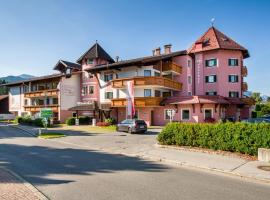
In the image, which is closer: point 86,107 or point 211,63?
point 211,63

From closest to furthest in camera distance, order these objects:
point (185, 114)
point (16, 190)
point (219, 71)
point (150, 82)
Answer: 1. point (16, 190)
2. point (150, 82)
3. point (185, 114)
4. point (219, 71)

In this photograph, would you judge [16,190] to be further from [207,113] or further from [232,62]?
[232,62]

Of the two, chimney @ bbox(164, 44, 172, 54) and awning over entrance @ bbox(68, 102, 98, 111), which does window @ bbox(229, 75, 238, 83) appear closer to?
chimney @ bbox(164, 44, 172, 54)

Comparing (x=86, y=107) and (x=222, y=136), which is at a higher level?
(x=86, y=107)

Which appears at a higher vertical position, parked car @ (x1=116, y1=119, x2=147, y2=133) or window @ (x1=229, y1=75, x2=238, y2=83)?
window @ (x1=229, y1=75, x2=238, y2=83)

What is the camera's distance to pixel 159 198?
7.52 metres

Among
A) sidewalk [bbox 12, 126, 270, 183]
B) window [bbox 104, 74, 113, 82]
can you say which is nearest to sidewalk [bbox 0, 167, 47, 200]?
sidewalk [bbox 12, 126, 270, 183]

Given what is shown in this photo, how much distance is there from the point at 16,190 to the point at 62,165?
4306 millimetres

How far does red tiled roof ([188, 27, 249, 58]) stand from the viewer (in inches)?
1596

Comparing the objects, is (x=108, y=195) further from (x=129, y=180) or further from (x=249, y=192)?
(x=249, y=192)

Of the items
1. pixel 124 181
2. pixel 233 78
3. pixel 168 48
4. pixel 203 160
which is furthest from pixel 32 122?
pixel 124 181

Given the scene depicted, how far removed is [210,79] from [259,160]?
29295 millimetres

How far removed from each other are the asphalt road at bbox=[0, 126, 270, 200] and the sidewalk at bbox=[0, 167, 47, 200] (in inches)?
17.0

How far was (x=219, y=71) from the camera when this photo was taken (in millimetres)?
40156
